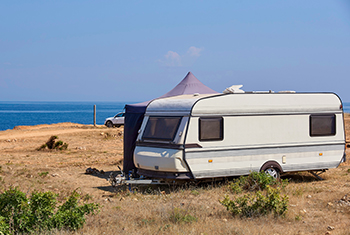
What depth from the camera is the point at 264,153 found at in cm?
1084

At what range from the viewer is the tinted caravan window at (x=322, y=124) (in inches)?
448

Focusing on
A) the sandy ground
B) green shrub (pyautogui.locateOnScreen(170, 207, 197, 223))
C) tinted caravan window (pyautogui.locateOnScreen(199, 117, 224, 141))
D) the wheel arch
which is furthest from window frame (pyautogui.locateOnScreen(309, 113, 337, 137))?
the sandy ground

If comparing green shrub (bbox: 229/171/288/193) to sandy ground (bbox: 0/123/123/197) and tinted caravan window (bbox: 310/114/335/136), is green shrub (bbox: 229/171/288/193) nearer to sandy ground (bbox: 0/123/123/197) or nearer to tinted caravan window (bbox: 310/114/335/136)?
tinted caravan window (bbox: 310/114/335/136)

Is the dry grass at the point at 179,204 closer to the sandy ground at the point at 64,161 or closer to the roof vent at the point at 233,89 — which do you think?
the sandy ground at the point at 64,161

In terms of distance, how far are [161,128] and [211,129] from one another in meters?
1.31

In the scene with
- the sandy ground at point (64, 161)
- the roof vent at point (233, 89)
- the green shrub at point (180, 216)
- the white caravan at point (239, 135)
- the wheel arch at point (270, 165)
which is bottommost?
the sandy ground at point (64, 161)

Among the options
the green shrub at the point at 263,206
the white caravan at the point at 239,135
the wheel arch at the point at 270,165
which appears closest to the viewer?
the green shrub at the point at 263,206

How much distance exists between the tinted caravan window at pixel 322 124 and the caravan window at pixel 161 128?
158 inches

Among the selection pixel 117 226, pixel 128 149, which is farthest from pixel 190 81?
pixel 117 226

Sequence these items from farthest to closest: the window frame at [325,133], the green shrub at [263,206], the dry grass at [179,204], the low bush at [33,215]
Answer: the window frame at [325,133] < the green shrub at [263,206] < the dry grass at [179,204] < the low bush at [33,215]

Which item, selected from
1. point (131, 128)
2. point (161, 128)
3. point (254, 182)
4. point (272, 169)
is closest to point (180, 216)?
point (254, 182)

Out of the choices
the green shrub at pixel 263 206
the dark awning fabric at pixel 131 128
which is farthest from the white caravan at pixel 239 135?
the green shrub at pixel 263 206

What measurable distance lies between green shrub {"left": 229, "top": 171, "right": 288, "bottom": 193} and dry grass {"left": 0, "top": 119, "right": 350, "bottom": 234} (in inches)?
9.2

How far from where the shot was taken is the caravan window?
10.2 meters
